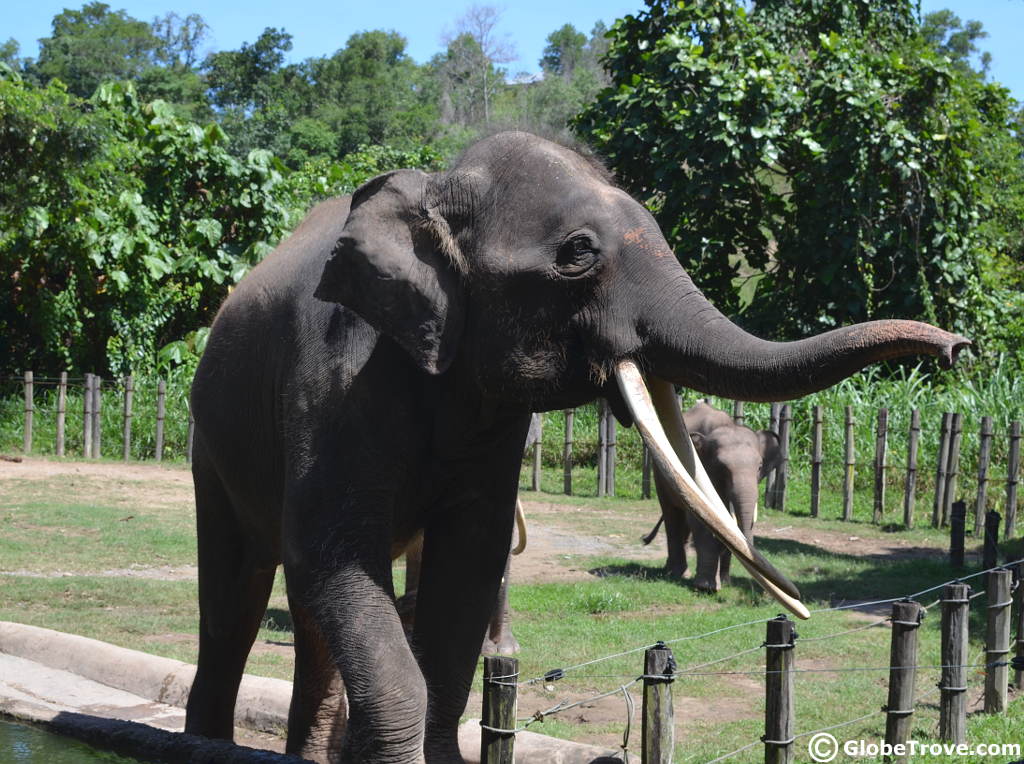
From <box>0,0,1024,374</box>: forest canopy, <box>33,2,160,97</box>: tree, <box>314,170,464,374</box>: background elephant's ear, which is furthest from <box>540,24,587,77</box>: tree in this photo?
<box>314,170,464,374</box>: background elephant's ear

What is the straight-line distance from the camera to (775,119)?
18047mm

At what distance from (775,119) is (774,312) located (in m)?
2.76

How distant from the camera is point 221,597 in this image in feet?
15.5

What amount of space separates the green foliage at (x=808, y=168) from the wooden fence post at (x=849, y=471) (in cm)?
279

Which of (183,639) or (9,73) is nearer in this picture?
(183,639)

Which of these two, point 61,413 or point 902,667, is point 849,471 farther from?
point 61,413

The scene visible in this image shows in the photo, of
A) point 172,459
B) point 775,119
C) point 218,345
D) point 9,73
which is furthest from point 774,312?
point 218,345

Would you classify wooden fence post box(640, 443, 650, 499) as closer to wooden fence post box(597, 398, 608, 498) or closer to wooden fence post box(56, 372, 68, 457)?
wooden fence post box(597, 398, 608, 498)

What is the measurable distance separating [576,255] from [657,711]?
1.65m

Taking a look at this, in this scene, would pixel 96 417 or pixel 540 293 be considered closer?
pixel 540 293

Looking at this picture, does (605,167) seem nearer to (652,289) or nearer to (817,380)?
(652,289)

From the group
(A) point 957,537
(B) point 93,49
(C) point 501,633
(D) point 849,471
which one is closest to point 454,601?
(C) point 501,633

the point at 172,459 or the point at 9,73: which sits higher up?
the point at 9,73

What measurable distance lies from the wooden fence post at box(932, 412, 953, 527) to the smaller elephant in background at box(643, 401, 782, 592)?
163 inches
